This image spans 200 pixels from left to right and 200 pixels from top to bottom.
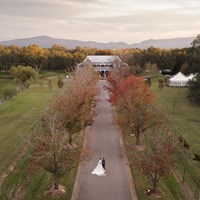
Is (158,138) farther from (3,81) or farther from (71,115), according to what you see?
(3,81)

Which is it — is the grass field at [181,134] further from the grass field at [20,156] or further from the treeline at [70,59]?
the treeline at [70,59]

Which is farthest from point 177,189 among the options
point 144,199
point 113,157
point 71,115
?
point 71,115

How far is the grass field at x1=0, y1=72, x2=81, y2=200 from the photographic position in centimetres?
Answer: 2462

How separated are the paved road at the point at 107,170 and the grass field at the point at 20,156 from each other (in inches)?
42.7

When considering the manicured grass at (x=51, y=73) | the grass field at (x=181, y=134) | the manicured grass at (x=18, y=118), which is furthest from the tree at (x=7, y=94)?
the manicured grass at (x=51, y=73)

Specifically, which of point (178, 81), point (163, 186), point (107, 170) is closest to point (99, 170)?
point (107, 170)

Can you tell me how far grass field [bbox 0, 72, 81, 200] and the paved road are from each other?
3.56ft

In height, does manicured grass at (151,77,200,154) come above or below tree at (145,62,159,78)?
above

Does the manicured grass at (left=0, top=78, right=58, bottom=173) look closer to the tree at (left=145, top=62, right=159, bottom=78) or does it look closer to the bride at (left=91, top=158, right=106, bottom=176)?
the bride at (left=91, top=158, right=106, bottom=176)

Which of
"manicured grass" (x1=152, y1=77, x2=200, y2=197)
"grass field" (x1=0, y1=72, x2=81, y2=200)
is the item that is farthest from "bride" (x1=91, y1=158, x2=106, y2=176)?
"manicured grass" (x1=152, y1=77, x2=200, y2=197)

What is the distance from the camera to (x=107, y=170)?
1113 inches

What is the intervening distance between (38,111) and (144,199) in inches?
1268

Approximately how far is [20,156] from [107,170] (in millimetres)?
8554

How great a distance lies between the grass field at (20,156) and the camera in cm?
2462
